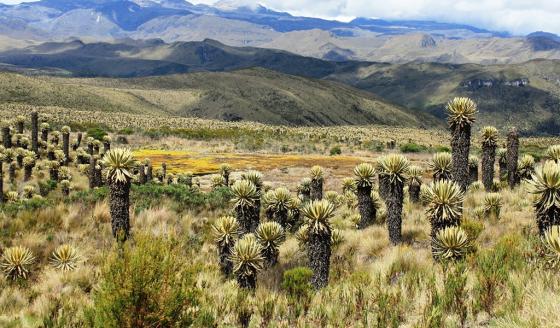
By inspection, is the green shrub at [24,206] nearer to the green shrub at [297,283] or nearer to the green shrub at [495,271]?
the green shrub at [297,283]

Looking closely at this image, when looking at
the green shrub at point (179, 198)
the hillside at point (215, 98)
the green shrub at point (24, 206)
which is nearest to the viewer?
the green shrub at point (24, 206)

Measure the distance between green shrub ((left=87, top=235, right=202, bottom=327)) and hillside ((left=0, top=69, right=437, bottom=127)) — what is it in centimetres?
9585

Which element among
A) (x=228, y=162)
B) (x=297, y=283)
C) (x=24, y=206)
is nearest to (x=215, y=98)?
(x=228, y=162)

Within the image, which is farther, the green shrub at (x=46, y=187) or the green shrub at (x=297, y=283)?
the green shrub at (x=46, y=187)

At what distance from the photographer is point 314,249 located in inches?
430

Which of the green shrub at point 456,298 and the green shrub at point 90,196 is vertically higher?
the green shrub at point 456,298

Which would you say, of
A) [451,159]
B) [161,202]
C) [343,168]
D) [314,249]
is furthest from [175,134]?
[314,249]

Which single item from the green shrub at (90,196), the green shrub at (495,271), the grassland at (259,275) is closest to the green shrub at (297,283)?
the grassland at (259,275)

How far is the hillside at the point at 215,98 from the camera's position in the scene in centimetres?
10094

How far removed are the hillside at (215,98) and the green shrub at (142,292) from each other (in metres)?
95.8

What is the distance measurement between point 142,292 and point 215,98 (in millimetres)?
143952

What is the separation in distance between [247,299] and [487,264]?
4.55 m

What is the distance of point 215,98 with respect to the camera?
147375 millimetres

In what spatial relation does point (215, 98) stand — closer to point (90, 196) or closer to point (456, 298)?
point (90, 196)
